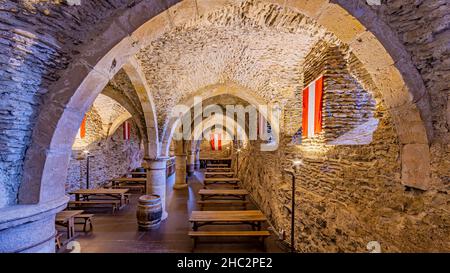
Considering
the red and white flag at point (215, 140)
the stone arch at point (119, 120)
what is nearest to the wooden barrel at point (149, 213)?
the stone arch at point (119, 120)

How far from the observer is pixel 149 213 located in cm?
545

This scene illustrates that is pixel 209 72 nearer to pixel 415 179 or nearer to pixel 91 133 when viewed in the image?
pixel 415 179

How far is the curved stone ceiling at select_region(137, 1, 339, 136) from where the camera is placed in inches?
116

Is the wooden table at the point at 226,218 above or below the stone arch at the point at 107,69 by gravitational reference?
below

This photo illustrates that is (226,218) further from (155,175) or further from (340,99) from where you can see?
(340,99)

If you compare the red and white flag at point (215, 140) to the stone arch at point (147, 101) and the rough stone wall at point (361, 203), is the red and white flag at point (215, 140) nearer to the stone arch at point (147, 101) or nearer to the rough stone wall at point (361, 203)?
the stone arch at point (147, 101)

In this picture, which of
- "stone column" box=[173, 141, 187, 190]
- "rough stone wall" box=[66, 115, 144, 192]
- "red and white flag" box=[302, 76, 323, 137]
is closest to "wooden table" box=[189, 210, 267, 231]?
"red and white flag" box=[302, 76, 323, 137]

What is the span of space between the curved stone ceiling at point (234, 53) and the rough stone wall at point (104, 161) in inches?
190

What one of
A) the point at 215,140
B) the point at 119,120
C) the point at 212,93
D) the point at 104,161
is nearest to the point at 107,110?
the point at 119,120

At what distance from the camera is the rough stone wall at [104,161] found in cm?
853

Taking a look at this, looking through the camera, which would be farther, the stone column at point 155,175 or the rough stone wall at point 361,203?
the stone column at point 155,175

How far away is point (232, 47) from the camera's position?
13.4 feet

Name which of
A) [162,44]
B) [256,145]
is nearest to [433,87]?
[162,44]
